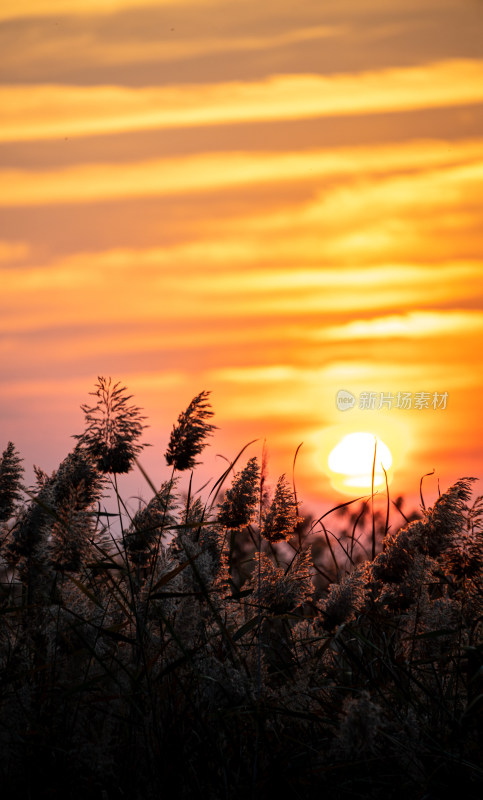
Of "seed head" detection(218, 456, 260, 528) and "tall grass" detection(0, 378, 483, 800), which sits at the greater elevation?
"seed head" detection(218, 456, 260, 528)

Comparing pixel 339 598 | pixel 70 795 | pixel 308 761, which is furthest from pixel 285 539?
pixel 70 795

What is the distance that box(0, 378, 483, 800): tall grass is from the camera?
2.86 metres

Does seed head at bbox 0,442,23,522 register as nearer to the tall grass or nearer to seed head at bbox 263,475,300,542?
the tall grass

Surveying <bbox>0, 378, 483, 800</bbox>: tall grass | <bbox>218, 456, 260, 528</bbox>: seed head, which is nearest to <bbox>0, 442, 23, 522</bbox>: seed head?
<bbox>0, 378, 483, 800</bbox>: tall grass

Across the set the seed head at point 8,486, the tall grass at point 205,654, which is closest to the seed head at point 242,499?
the tall grass at point 205,654

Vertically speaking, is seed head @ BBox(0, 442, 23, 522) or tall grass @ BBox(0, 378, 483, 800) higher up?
seed head @ BBox(0, 442, 23, 522)

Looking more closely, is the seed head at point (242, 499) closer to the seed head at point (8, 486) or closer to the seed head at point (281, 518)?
the seed head at point (281, 518)

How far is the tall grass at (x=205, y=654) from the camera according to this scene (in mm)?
2859

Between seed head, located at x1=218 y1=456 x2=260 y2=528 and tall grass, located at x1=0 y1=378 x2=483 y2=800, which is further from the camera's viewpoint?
seed head, located at x1=218 y1=456 x2=260 y2=528

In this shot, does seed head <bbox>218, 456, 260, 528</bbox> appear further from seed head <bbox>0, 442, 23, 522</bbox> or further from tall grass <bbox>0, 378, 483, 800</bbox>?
seed head <bbox>0, 442, 23, 522</bbox>

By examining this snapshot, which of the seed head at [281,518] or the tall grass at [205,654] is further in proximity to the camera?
the seed head at [281,518]

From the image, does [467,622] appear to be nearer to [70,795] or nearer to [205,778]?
[205,778]

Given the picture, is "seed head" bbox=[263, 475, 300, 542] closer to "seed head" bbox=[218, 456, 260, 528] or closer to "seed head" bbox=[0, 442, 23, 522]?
"seed head" bbox=[218, 456, 260, 528]

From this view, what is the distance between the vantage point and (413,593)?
3.52 metres
